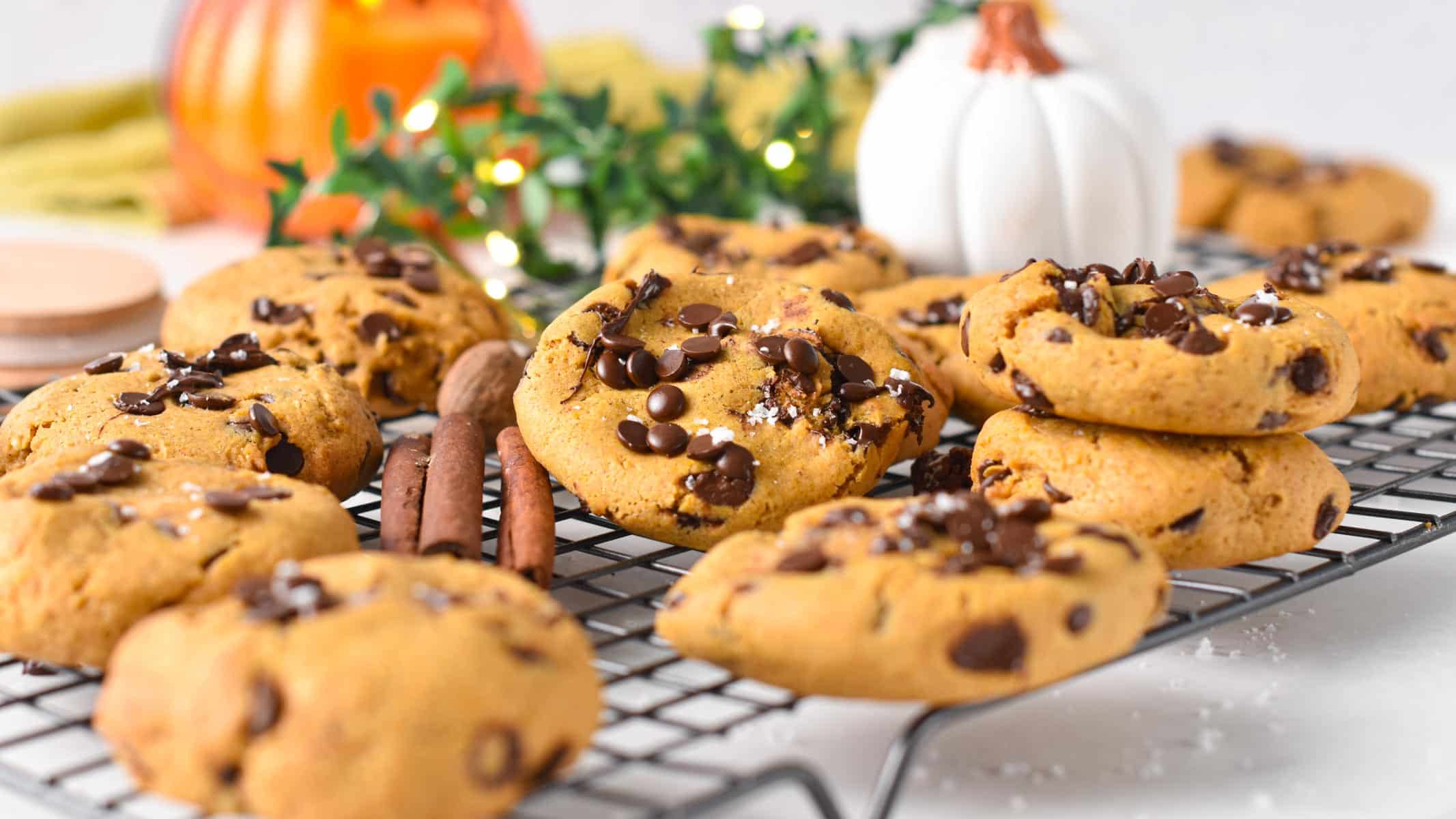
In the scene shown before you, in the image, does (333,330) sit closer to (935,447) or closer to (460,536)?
(460,536)

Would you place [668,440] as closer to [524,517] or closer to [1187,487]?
[524,517]

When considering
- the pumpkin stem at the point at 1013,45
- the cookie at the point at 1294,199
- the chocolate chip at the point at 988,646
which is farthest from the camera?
the cookie at the point at 1294,199

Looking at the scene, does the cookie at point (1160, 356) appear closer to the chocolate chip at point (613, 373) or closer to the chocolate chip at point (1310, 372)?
the chocolate chip at point (1310, 372)

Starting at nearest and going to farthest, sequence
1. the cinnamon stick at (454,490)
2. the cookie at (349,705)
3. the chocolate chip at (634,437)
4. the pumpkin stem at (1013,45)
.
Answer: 1. the cookie at (349,705)
2. the cinnamon stick at (454,490)
3. the chocolate chip at (634,437)
4. the pumpkin stem at (1013,45)

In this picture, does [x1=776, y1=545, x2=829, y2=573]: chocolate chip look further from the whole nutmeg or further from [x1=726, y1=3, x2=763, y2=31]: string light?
[x1=726, y1=3, x2=763, y2=31]: string light

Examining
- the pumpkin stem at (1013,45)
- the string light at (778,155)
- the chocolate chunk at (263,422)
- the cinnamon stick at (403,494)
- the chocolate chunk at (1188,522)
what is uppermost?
the pumpkin stem at (1013,45)

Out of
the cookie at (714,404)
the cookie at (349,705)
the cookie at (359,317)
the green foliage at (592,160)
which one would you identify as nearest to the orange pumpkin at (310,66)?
the green foliage at (592,160)

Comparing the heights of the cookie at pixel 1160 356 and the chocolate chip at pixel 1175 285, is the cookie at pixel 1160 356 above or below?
below

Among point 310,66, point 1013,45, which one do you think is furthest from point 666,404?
point 310,66
